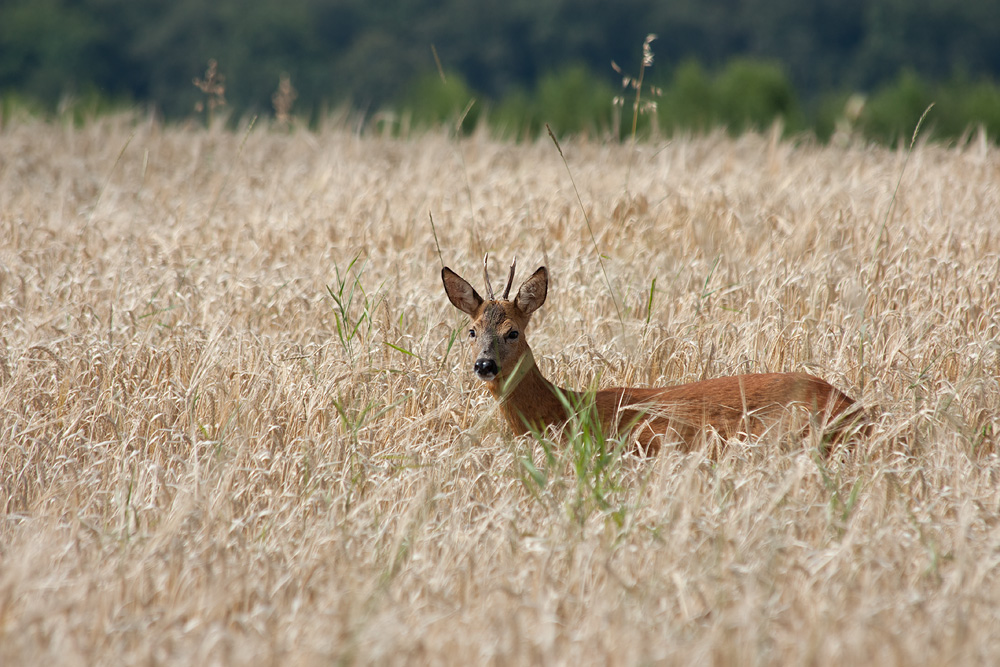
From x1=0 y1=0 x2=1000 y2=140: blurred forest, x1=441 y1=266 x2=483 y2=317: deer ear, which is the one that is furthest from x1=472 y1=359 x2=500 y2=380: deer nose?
x1=0 y1=0 x2=1000 y2=140: blurred forest

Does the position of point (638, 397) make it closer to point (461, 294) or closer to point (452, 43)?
point (461, 294)

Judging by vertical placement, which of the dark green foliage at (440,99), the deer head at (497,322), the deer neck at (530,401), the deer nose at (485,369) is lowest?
the dark green foliage at (440,99)

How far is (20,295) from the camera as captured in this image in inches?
233

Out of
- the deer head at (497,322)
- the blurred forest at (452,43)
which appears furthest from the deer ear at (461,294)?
the blurred forest at (452,43)

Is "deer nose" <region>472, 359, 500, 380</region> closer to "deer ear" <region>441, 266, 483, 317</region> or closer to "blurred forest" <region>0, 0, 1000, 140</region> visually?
"deer ear" <region>441, 266, 483, 317</region>

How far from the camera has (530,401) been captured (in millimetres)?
4516

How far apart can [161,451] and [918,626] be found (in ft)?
9.28

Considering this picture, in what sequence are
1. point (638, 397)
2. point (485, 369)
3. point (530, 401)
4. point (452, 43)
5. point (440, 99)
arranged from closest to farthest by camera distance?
point (485, 369) < point (638, 397) < point (530, 401) < point (440, 99) < point (452, 43)

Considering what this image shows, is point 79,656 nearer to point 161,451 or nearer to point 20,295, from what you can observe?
point 161,451

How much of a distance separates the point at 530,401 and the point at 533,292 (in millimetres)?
449

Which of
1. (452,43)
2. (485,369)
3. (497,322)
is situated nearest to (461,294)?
(497,322)

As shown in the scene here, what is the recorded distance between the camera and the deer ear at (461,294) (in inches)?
178

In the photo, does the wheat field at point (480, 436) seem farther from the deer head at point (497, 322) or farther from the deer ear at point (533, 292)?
the deer ear at point (533, 292)

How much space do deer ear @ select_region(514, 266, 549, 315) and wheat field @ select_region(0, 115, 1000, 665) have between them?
47 centimetres
